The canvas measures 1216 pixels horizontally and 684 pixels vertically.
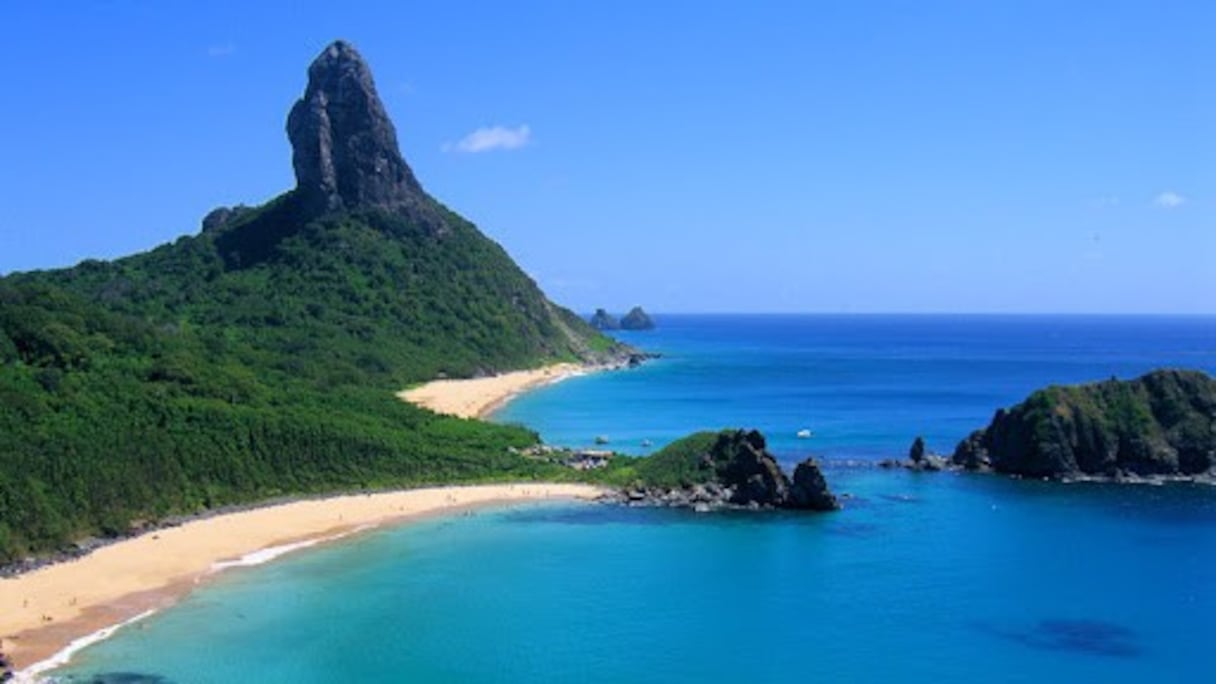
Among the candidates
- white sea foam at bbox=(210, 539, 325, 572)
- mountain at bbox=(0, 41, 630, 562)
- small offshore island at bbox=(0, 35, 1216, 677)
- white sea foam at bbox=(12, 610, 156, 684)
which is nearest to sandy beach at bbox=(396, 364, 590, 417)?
small offshore island at bbox=(0, 35, 1216, 677)

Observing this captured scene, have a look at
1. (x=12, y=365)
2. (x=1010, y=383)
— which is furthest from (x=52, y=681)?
(x=1010, y=383)

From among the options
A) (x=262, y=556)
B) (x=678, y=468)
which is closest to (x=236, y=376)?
(x=262, y=556)

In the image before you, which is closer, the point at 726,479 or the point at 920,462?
the point at 726,479

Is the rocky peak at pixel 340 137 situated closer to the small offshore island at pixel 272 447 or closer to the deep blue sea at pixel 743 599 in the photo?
the small offshore island at pixel 272 447

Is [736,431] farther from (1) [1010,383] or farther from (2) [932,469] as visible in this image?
(1) [1010,383]

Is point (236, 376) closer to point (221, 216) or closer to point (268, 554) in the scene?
→ point (268, 554)

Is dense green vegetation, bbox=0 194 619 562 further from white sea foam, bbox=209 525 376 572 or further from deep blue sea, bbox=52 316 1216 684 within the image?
deep blue sea, bbox=52 316 1216 684
